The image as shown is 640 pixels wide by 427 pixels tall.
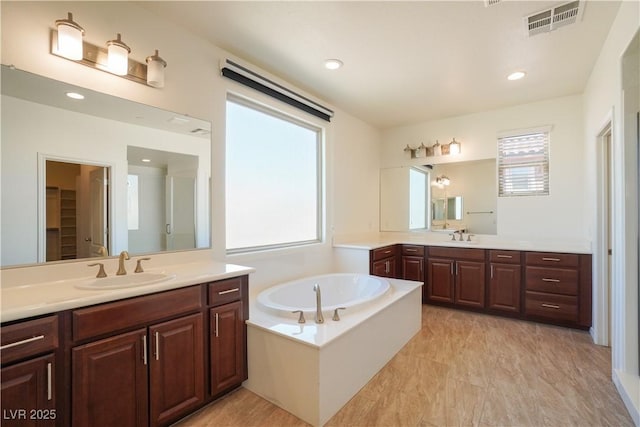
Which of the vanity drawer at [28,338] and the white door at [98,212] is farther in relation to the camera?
the white door at [98,212]

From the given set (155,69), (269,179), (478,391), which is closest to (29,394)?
(155,69)

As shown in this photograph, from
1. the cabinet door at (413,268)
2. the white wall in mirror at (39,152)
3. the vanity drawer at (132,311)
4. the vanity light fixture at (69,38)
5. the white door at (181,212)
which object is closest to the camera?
the vanity drawer at (132,311)

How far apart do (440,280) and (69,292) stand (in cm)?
366

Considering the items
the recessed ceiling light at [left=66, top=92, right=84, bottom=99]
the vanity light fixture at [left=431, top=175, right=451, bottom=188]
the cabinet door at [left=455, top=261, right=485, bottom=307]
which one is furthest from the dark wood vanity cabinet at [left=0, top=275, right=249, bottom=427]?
the vanity light fixture at [left=431, top=175, right=451, bottom=188]

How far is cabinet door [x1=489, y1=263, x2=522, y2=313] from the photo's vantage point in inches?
130

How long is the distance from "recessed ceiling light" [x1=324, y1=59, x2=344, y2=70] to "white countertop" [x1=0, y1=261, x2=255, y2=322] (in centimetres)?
196

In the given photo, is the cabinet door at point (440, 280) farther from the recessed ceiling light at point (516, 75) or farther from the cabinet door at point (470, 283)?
the recessed ceiling light at point (516, 75)

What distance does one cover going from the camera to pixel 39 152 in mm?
1574

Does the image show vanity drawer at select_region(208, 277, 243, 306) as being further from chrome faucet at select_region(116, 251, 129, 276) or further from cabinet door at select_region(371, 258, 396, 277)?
cabinet door at select_region(371, 258, 396, 277)

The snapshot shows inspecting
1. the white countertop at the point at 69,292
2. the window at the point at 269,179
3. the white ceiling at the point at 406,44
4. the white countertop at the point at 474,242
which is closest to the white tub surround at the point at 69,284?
the white countertop at the point at 69,292

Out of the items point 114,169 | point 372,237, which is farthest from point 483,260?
point 114,169

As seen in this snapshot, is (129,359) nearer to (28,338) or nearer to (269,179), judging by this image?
(28,338)

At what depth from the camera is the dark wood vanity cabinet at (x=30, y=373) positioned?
3.67ft

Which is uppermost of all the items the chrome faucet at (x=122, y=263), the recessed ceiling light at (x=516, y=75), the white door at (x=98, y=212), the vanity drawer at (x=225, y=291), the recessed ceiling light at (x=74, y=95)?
the recessed ceiling light at (x=516, y=75)
